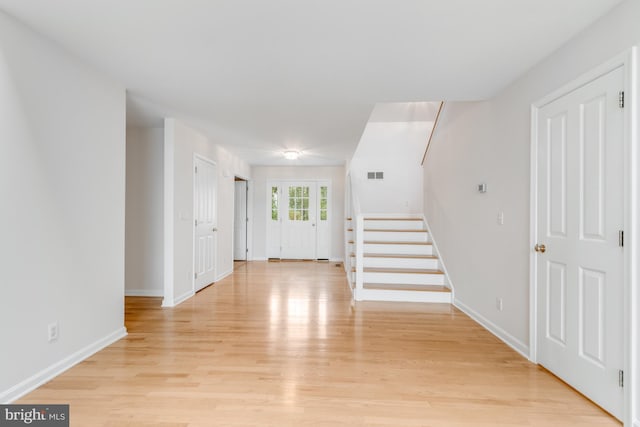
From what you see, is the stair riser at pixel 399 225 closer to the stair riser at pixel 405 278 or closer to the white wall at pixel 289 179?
the stair riser at pixel 405 278

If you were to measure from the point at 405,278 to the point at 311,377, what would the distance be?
8.86ft

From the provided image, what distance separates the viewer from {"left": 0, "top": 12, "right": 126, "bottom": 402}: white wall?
2014 mm

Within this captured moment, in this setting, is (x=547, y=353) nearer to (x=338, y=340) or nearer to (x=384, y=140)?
(x=338, y=340)

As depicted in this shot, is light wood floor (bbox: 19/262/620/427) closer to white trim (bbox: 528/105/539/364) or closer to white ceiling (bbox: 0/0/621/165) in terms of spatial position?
white trim (bbox: 528/105/539/364)

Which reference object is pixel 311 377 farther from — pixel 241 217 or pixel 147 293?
pixel 241 217

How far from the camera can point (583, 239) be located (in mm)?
2125

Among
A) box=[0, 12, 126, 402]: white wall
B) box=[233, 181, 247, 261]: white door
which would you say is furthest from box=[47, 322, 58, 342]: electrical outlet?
box=[233, 181, 247, 261]: white door

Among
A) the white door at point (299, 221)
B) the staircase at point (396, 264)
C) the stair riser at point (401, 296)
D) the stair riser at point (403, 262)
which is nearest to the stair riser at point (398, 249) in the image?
the staircase at point (396, 264)

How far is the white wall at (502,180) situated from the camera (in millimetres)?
2102

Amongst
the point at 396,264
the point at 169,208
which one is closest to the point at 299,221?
the point at 396,264

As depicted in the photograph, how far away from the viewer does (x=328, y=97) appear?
3.36 metres

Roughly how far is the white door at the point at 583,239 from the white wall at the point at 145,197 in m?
4.48

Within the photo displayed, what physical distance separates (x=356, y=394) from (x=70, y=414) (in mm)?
1671

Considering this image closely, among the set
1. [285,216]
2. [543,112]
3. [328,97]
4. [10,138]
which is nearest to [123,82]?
[10,138]
